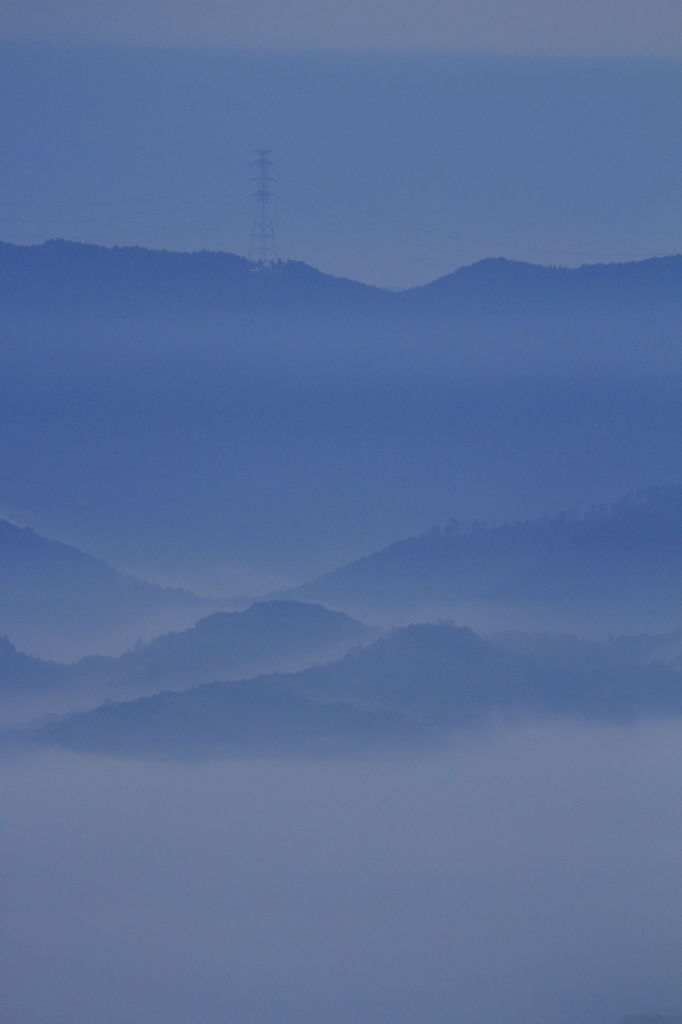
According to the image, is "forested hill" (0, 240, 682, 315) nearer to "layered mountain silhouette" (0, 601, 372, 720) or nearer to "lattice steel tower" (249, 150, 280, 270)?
"lattice steel tower" (249, 150, 280, 270)

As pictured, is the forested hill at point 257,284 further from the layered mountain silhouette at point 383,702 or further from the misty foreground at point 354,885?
the misty foreground at point 354,885

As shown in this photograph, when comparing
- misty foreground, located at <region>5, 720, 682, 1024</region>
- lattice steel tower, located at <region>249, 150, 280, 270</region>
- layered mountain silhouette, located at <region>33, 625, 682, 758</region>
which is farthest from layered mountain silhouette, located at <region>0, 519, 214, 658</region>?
lattice steel tower, located at <region>249, 150, 280, 270</region>

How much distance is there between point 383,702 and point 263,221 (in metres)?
1.20

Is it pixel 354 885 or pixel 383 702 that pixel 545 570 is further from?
pixel 354 885

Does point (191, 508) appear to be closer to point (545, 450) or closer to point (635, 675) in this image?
point (545, 450)

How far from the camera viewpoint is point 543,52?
103 inches

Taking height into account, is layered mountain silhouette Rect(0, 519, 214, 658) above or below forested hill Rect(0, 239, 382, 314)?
below

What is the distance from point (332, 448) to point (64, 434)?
0.64 meters

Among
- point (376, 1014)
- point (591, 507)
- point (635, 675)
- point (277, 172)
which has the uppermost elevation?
point (277, 172)

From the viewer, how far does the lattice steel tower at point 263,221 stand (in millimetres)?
2580

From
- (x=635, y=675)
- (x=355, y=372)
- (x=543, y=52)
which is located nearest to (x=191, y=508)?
(x=355, y=372)

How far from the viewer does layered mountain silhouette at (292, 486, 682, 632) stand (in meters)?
2.54

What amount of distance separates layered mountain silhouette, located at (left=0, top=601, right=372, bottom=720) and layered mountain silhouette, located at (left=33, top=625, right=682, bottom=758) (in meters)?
0.03

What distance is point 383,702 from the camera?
252 cm
